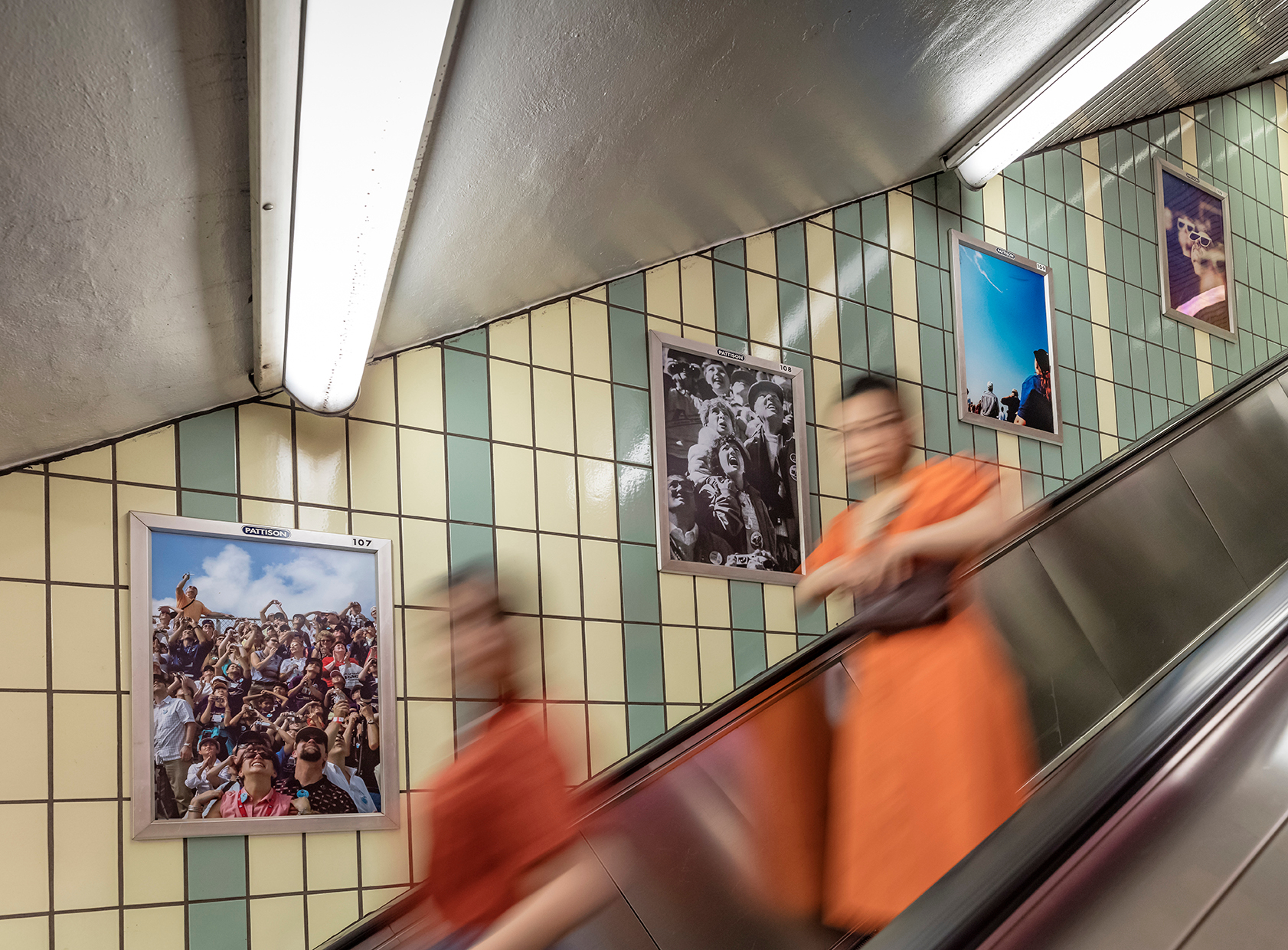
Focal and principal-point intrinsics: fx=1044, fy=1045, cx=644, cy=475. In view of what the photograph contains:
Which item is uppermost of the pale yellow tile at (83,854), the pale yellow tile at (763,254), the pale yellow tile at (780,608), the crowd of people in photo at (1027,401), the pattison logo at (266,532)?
the pale yellow tile at (763,254)

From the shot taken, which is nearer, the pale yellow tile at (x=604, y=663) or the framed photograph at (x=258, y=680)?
the framed photograph at (x=258, y=680)

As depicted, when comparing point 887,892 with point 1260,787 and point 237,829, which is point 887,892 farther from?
point 237,829

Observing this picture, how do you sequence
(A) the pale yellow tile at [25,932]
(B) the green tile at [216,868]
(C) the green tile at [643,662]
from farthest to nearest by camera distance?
(C) the green tile at [643,662], (B) the green tile at [216,868], (A) the pale yellow tile at [25,932]

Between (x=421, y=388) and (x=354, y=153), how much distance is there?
143cm

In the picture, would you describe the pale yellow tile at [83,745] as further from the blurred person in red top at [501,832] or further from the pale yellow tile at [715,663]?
the pale yellow tile at [715,663]

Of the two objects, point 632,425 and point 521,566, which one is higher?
point 632,425

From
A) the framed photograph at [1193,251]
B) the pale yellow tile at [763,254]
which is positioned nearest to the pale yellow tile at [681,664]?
the pale yellow tile at [763,254]

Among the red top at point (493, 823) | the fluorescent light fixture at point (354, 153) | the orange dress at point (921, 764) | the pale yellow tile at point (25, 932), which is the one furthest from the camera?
the pale yellow tile at point (25, 932)

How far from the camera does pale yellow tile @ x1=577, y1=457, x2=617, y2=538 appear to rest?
3.46 meters

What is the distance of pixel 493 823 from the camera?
159 centimetres

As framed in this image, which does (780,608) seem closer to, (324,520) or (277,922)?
(324,520)

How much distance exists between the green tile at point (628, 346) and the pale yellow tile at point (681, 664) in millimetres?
881

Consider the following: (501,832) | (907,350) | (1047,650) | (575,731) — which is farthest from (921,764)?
(907,350)

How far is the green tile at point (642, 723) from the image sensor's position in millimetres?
3406
